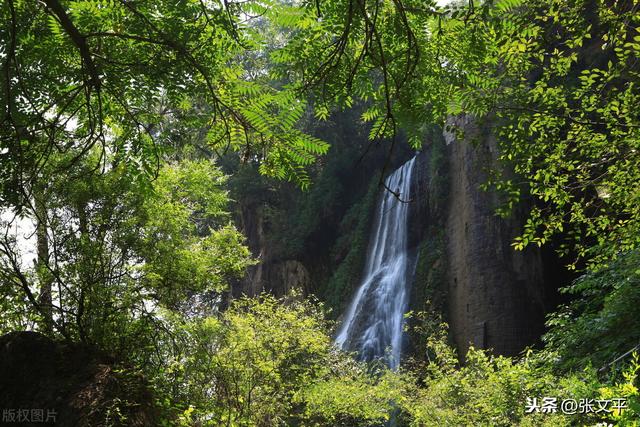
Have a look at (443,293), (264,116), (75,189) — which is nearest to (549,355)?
(264,116)

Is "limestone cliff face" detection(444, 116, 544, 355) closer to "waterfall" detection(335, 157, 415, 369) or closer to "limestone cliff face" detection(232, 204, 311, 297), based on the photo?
"waterfall" detection(335, 157, 415, 369)

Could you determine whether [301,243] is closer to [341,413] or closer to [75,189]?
[341,413]

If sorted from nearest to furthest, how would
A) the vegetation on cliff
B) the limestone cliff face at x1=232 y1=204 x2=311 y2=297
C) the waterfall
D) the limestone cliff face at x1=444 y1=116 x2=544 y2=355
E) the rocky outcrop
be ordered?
the vegetation on cliff, the rocky outcrop, the limestone cliff face at x1=444 y1=116 x2=544 y2=355, the waterfall, the limestone cliff face at x1=232 y1=204 x2=311 y2=297

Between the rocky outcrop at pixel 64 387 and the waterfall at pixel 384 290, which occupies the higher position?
the waterfall at pixel 384 290

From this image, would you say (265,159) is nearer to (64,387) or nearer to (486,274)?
(64,387)

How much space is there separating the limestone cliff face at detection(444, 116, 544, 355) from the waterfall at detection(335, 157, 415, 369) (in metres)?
1.81

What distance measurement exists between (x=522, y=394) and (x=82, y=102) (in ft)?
19.1

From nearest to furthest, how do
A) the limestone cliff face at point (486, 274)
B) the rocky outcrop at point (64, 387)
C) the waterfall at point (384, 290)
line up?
1. the rocky outcrop at point (64, 387)
2. the limestone cliff face at point (486, 274)
3. the waterfall at point (384, 290)

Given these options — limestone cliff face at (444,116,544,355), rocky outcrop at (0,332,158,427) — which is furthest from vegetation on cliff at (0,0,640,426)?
limestone cliff face at (444,116,544,355)

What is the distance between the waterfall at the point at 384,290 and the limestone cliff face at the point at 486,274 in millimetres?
1815

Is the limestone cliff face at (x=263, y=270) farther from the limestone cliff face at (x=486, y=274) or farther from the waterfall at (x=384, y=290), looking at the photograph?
the limestone cliff face at (x=486, y=274)

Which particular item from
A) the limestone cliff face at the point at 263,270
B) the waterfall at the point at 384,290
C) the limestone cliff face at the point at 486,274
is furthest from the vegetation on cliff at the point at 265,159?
the limestone cliff face at the point at 263,270

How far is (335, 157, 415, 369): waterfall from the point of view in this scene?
16.4 metres

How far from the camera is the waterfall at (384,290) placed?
16359 mm
